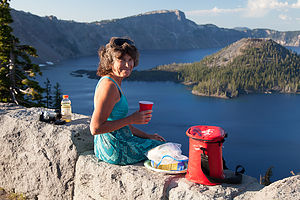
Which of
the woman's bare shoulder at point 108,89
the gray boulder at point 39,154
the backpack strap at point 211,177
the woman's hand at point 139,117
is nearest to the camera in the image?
the backpack strap at point 211,177

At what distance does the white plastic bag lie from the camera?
464 cm

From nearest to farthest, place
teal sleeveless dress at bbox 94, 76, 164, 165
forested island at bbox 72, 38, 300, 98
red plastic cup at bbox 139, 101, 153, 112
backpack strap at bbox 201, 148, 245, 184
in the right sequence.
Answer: backpack strap at bbox 201, 148, 245, 184
red plastic cup at bbox 139, 101, 153, 112
teal sleeveless dress at bbox 94, 76, 164, 165
forested island at bbox 72, 38, 300, 98

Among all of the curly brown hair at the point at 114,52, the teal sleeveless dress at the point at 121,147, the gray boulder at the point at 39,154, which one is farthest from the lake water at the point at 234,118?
the curly brown hair at the point at 114,52

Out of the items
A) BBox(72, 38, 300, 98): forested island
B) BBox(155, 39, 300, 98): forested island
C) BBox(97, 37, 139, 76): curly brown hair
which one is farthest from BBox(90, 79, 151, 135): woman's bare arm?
BBox(72, 38, 300, 98): forested island

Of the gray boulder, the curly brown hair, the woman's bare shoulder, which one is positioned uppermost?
the curly brown hair

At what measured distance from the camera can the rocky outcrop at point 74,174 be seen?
13.4ft

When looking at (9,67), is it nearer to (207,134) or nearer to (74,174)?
(74,174)

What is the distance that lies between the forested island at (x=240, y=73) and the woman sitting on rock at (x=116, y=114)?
140479 mm

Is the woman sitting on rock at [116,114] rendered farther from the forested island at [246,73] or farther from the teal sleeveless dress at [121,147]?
the forested island at [246,73]

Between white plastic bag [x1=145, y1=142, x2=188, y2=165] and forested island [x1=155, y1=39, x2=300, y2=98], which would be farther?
forested island [x1=155, y1=39, x2=300, y2=98]

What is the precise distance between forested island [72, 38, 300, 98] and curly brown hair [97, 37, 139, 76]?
14085cm

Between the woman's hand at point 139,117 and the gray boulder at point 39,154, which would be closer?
the woman's hand at point 139,117

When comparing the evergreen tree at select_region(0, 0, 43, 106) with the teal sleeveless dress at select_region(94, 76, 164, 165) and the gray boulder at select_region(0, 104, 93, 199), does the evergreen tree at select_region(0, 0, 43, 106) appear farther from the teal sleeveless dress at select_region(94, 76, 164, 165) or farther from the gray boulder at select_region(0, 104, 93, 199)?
the teal sleeveless dress at select_region(94, 76, 164, 165)

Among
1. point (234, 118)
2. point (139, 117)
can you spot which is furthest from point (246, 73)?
point (139, 117)
